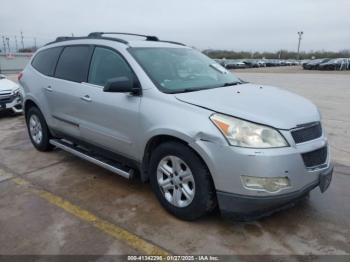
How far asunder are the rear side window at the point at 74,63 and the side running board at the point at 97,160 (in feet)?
3.16

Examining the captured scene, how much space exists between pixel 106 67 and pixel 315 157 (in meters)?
2.61

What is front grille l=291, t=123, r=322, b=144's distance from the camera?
2982 mm

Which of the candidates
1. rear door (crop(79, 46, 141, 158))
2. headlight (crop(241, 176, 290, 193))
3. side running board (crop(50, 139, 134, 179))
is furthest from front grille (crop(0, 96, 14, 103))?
headlight (crop(241, 176, 290, 193))

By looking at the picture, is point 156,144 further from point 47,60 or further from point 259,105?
point 47,60

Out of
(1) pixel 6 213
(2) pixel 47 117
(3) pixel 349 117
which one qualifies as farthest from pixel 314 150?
(3) pixel 349 117

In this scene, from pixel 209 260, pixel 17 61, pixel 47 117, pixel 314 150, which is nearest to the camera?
pixel 209 260

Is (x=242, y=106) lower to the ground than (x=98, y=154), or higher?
higher

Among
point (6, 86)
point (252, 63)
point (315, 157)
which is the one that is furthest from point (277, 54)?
point (315, 157)

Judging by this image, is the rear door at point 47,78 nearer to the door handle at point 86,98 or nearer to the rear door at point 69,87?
the rear door at point 69,87

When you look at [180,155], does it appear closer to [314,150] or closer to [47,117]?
[314,150]

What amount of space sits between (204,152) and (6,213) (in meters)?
2.27

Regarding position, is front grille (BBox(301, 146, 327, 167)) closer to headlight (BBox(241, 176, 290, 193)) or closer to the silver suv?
the silver suv

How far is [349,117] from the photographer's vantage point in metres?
8.74

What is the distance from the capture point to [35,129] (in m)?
5.84
